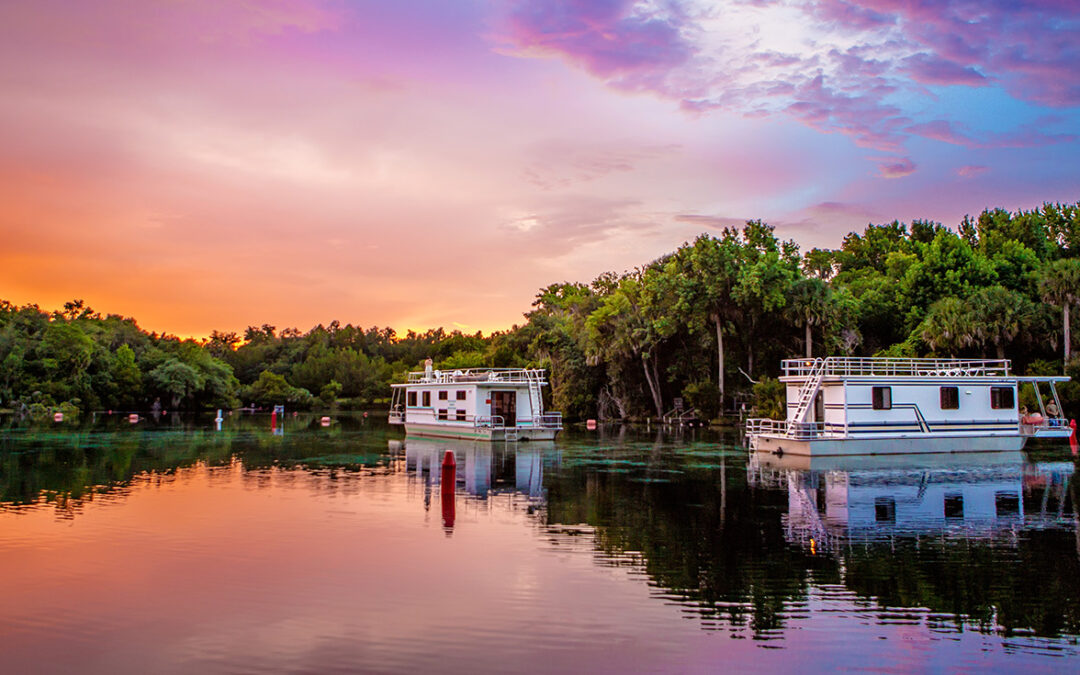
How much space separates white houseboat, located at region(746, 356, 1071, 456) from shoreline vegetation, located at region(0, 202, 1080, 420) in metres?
11.6

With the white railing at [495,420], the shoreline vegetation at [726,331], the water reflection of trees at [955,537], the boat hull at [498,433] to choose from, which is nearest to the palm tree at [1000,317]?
the shoreline vegetation at [726,331]

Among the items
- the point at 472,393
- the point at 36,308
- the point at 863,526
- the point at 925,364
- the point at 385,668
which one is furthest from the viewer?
the point at 36,308

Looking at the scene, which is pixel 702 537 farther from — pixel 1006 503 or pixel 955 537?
pixel 1006 503

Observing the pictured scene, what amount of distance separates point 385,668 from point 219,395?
321ft

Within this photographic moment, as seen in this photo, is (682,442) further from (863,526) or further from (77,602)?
(77,602)

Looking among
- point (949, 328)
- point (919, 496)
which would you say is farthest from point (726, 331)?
point (919, 496)

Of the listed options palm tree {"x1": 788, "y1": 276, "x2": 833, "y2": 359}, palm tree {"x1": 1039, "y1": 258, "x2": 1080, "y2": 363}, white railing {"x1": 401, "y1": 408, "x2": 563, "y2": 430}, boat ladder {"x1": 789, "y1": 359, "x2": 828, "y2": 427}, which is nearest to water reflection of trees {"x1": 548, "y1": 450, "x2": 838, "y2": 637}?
boat ladder {"x1": 789, "y1": 359, "x2": 828, "y2": 427}

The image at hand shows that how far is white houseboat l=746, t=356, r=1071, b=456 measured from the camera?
32.8 metres

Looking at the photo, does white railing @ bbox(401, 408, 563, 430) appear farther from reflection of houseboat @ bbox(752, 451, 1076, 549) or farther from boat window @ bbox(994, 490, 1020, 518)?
boat window @ bbox(994, 490, 1020, 518)

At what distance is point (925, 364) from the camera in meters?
47.8

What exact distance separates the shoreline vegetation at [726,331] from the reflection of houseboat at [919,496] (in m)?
16.9

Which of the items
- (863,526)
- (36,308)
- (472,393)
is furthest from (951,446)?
(36,308)

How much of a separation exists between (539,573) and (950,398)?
27.6 metres

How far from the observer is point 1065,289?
4662 cm
